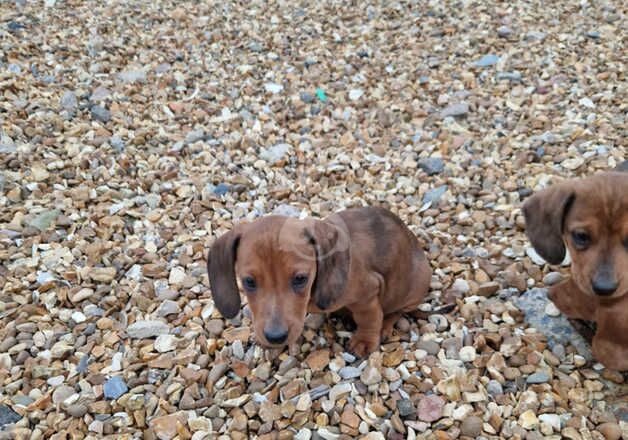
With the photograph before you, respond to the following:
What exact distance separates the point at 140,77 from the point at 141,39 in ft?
3.55

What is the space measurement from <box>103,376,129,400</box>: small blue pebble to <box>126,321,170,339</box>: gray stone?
0.42m

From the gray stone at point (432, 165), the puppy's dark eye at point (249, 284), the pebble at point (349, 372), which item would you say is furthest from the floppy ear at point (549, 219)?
the gray stone at point (432, 165)

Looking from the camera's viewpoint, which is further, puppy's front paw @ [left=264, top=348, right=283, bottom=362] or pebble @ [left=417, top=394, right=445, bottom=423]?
puppy's front paw @ [left=264, top=348, right=283, bottom=362]

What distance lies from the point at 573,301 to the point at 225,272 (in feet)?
7.92

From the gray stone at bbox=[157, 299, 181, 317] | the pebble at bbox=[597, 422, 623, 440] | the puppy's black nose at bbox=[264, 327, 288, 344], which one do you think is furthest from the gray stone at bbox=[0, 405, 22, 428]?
the pebble at bbox=[597, 422, 623, 440]

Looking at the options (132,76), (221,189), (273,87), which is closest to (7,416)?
(221,189)

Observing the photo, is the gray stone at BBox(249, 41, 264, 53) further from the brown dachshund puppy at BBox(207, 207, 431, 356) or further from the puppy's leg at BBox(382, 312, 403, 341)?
the puppy's leg at BBox(382, 312, 403, 341)

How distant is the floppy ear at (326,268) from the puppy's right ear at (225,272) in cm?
49

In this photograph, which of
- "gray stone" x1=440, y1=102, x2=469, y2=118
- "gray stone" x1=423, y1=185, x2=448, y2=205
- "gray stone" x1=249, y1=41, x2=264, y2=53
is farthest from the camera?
"gray stone" x1=249, y1=41, x2=264, y2=53

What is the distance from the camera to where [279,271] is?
150 inches

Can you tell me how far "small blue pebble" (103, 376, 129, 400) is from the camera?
4.20 metres

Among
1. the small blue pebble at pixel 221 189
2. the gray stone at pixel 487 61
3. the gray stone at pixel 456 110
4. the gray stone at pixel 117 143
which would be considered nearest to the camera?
the small blue pebble at pixel 221 189

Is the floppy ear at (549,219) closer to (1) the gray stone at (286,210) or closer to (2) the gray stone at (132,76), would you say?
(1) the gray stone at (286,210)

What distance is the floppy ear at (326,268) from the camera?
399cm
